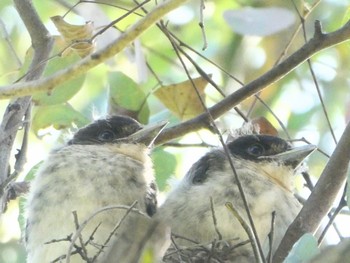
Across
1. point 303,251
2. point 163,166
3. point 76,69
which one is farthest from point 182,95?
point 303,251

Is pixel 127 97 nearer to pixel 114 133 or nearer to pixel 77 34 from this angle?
pixel 114 133

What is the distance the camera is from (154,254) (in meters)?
2.52

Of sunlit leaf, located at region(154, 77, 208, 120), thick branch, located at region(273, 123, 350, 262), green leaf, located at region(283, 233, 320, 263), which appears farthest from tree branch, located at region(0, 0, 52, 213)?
green leaf, located at region(283, 233, 320, 263)

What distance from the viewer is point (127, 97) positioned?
4.65 metres

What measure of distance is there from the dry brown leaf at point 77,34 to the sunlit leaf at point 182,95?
1.79 feet

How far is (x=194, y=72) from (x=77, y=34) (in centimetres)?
219

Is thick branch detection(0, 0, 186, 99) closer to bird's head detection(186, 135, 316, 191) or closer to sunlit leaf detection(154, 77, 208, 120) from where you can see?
sunlit leaf detection(154, 77, 208, 120)

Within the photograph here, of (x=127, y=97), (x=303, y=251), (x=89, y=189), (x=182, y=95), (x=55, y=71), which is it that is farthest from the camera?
(x=127, y=97)

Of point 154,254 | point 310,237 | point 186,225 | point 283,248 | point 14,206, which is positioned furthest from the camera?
point 14,206

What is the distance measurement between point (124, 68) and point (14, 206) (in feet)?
3.42

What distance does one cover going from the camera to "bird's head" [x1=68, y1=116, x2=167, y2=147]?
4.72m

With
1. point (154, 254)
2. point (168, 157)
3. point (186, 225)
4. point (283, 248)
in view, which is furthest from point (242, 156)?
point (154, 254)

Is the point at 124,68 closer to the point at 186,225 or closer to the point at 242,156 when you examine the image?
the point at 242,156

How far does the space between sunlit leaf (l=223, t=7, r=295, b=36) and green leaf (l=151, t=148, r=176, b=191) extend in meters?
0.68
